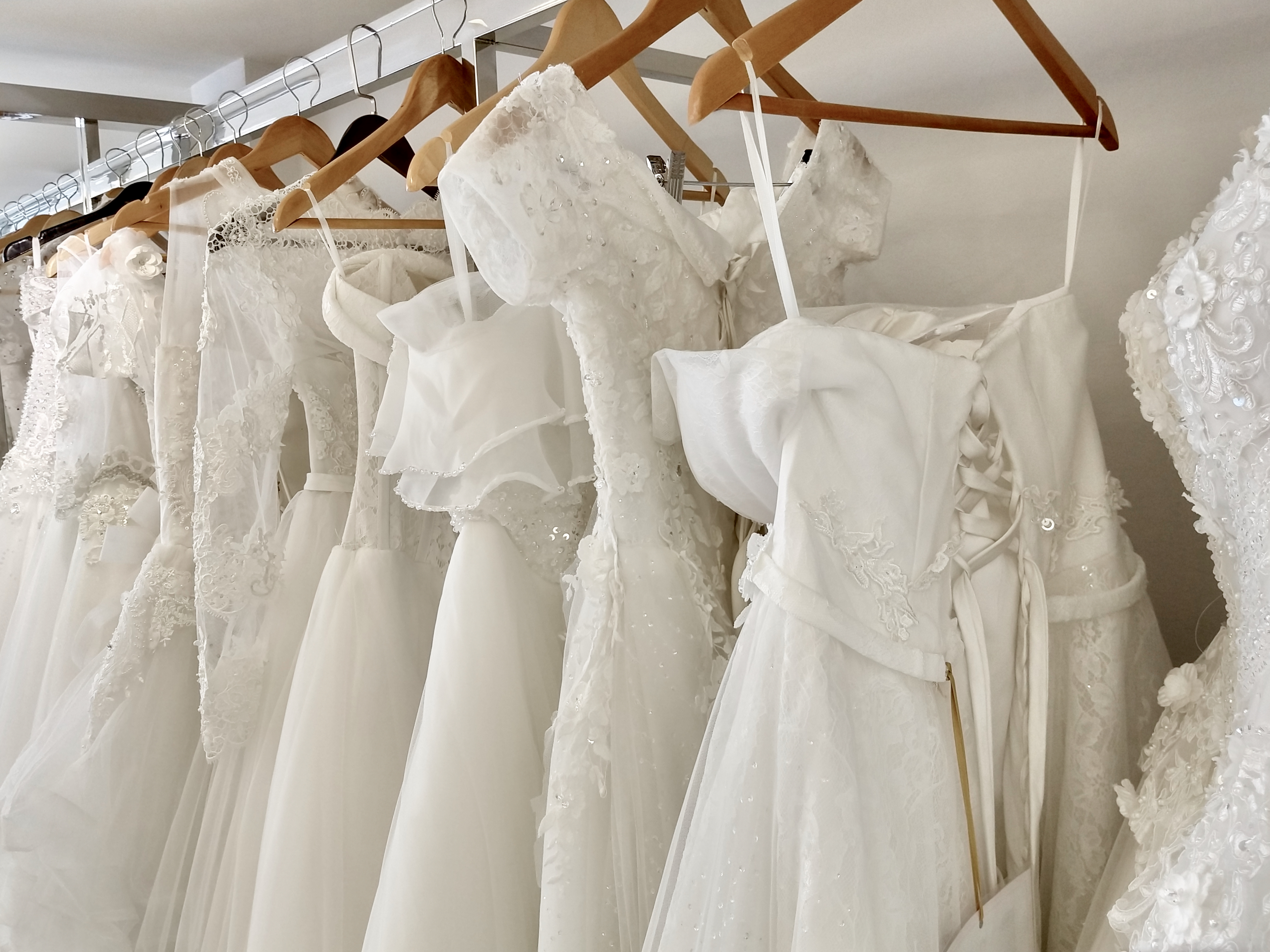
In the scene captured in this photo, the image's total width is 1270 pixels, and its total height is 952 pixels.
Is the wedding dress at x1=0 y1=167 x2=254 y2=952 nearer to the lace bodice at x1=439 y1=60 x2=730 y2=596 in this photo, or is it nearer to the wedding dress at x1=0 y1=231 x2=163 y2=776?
the wedding dress at x1=0 y1=231 x2=163 y2=776

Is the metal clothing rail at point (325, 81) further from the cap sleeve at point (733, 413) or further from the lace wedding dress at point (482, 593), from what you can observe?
the cap sleeve at point (733, 413)

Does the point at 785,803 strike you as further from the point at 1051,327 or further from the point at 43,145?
the point at 43,145

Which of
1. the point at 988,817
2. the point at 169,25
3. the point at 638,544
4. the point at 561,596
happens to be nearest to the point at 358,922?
the point at 561,596

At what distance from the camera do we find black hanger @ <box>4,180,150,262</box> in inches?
61.7

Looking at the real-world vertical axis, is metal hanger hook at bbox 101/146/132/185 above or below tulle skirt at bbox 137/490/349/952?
above

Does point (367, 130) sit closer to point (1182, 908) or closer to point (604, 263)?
point (604, 263)

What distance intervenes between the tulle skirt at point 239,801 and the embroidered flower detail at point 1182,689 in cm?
83

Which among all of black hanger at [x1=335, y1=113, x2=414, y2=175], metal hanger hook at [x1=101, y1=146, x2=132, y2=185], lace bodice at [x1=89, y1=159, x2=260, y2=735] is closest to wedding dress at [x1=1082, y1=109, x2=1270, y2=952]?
black hanger at [x1=335, y1=113, x2=414, y2=175]

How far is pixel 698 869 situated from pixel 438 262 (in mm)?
729

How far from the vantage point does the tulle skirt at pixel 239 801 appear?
3.53 ft

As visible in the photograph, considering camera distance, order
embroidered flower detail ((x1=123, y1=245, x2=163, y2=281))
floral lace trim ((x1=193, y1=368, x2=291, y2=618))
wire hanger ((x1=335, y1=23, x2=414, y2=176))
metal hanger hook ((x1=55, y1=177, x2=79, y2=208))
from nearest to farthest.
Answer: floral lace trim ((x1=193, y1=368, x2=291, y2=618)), wire hanger ((x1=335, y1=23, x2=414, y2=176)), embroidered flower detail ((x1=123, y1=245, x2=163, y2=281)), metal hanger hook ((x1=55, y1=177, x2=79, y2=208))

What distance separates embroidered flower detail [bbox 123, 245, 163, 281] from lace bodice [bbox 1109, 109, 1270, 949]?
122 centimetres

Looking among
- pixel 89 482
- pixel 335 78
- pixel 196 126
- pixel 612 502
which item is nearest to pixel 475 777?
pixel 612 502

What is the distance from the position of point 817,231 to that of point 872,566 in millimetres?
362
